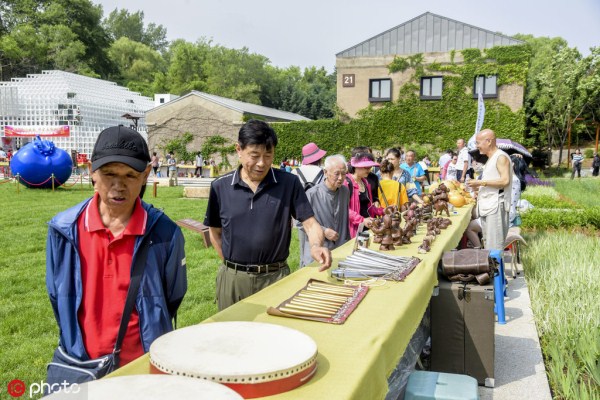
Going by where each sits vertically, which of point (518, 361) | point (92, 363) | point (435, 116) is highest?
point (435, 116)

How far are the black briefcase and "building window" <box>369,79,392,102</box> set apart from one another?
27533 mm

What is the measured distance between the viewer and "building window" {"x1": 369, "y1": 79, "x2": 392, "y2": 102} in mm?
30533

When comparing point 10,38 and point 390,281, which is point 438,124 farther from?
point 10,38

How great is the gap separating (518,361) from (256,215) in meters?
2.64

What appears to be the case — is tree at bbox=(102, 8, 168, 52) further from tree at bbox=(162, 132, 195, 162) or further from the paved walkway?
the paved walkway

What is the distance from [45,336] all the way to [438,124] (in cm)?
2738

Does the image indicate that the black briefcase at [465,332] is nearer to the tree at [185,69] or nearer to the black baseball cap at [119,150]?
the black baseball cap at [119,150]

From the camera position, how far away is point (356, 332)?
2.30m

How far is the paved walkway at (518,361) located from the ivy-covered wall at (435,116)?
24.5m

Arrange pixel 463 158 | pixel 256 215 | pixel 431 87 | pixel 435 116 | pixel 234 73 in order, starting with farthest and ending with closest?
pixel 234 73
pixel 431 87
pixel 435 116
pixel 463 158
pixel 256 215

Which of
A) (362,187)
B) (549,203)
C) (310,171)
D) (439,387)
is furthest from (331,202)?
(549,203)

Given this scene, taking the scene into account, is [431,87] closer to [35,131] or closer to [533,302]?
[533,302]

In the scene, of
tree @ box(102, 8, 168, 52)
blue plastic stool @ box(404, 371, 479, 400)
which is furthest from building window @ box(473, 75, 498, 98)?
tree @ box(102, 8, 168, 52)

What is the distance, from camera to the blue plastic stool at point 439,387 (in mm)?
2854
